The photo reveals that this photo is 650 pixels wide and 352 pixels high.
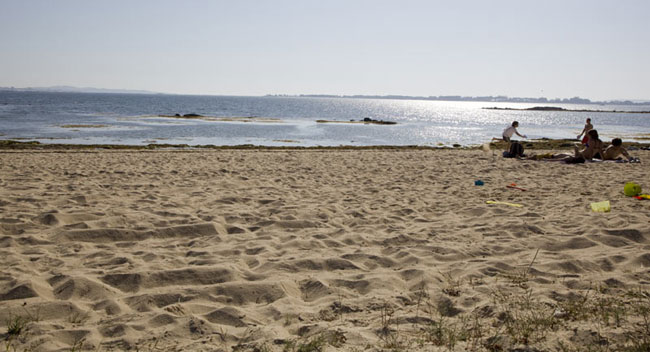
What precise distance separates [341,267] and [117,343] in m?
2.10

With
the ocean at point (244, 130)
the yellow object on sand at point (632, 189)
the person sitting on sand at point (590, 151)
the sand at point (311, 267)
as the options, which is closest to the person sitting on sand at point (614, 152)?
the person sitting on sand at point (590, 151)

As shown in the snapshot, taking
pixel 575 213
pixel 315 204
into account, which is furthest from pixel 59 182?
pixel 575 213

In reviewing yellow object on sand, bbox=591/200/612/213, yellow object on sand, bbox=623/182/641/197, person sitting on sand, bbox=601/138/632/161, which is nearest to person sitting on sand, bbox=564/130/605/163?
person sitting on sand, bbox=601/138/632/161

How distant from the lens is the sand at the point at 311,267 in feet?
9.70

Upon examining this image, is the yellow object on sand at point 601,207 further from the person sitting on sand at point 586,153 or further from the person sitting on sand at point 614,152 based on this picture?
the person sitting on sand at point 614,152

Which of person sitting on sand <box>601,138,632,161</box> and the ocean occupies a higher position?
person sitting on sand <box>601,138,632,161</box>

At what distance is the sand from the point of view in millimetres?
2955

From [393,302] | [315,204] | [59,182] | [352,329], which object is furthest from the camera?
[59,182]

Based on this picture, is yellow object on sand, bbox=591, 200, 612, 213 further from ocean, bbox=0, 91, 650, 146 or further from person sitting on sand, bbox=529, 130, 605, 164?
ocean, bbox=0, 91, 650, 146

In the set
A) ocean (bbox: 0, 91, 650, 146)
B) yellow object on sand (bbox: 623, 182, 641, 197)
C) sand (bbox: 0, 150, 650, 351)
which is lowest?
ocean (bbox: 0, 91, 650, 146)

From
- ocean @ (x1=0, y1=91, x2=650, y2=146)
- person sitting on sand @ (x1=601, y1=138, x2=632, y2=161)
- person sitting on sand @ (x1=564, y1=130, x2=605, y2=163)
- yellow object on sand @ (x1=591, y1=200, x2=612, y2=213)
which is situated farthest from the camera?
ocean @ (x1=0, y1=91, x2=650, y2=146)

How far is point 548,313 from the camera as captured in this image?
3227 millimetres

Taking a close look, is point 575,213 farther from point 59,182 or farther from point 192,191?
point 59,182

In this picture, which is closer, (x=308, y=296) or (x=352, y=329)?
(x=352, y=329)
